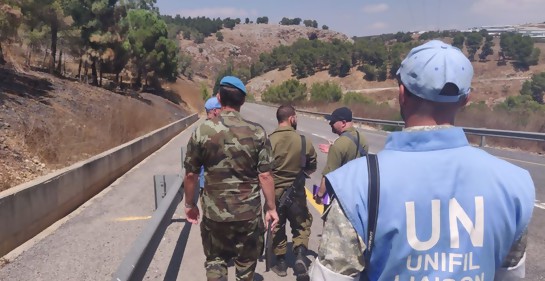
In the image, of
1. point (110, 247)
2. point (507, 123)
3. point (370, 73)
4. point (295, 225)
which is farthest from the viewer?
point (370, 73)

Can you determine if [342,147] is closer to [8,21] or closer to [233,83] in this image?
[233,83]

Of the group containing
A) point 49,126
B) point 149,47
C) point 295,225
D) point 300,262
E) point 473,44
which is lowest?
point 300,262

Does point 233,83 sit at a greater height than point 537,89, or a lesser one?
greater

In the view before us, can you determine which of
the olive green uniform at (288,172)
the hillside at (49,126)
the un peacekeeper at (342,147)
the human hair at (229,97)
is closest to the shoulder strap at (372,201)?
the human hair at (229,97)

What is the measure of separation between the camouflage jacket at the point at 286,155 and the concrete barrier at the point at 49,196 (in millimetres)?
3221

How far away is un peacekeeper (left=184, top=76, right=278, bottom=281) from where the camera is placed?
3.96 metres

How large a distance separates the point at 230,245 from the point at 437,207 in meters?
2.66

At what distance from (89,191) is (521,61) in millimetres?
138963

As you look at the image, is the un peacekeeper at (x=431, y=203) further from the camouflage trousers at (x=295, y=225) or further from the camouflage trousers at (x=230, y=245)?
the camouflage trousers at (x=295, y=225)

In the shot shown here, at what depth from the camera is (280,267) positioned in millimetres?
5594

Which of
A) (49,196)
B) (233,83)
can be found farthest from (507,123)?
(233,83)

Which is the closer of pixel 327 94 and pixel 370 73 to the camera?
pixel 327 94

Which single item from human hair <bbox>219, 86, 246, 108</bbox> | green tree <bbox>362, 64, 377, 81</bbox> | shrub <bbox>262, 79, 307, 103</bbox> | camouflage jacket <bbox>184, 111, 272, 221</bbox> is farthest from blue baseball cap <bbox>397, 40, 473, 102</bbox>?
green tree <bbox>362, 64, 377, 81</bbox>

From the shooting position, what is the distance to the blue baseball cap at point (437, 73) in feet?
5.46
